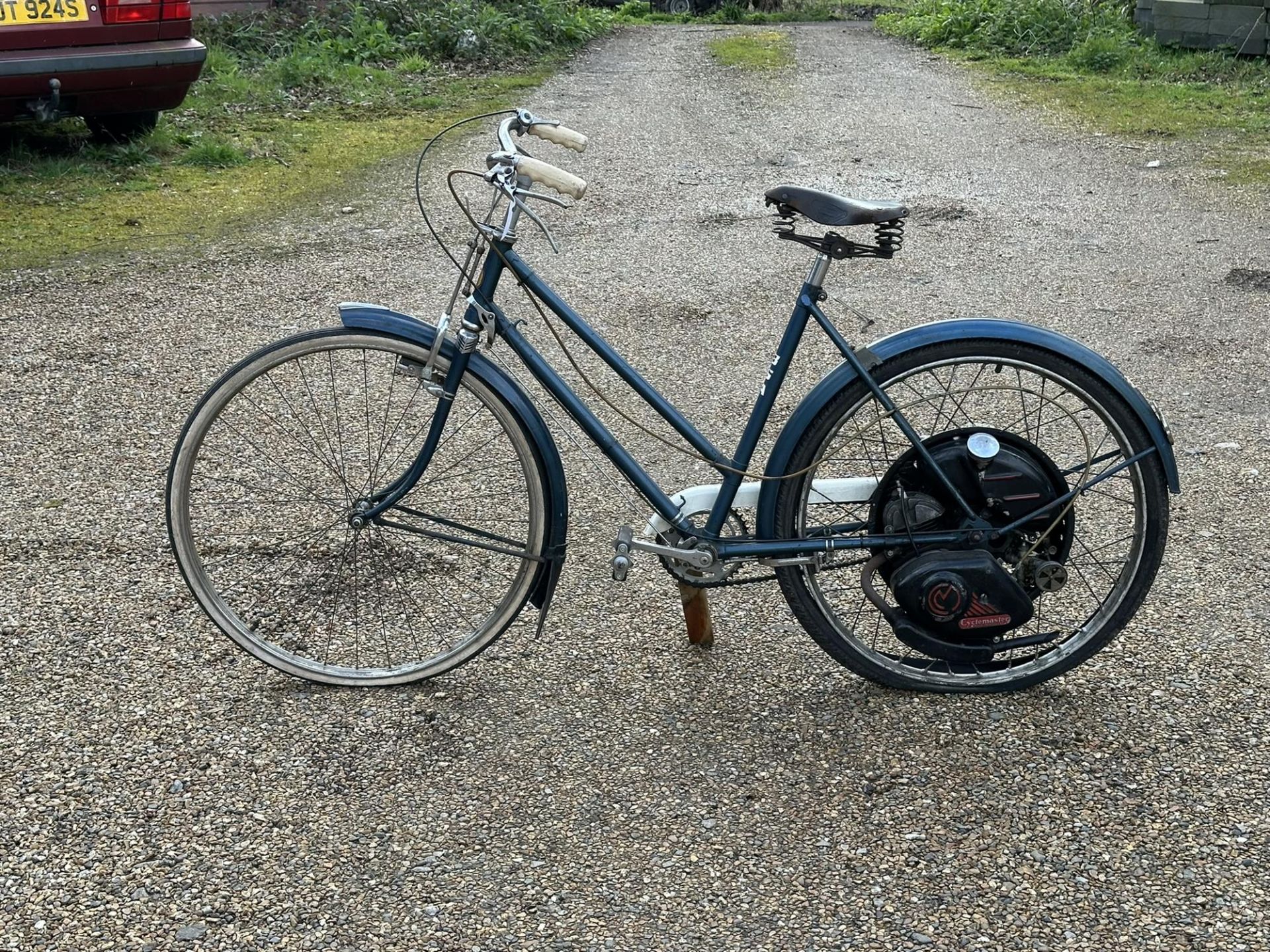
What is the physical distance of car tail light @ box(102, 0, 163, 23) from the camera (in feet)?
25.8

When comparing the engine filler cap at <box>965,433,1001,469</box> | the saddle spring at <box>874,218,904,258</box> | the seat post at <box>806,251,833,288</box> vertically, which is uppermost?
the saddle spring at <box>874,218,904,258</box>

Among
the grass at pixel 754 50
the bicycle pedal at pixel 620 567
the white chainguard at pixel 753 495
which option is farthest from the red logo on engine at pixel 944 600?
the grass at pixel 754 50

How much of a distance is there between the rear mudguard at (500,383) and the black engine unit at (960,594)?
34.3 inches

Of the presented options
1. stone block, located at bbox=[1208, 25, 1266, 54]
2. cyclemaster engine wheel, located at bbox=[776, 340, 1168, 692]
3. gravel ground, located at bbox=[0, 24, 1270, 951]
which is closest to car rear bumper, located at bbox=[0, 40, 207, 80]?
gravel ground, located at bbox=[0, 24, 1270, 951]

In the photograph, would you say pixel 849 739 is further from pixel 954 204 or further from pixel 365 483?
pixel 954 204

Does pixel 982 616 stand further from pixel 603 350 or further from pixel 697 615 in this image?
pixel 603 350

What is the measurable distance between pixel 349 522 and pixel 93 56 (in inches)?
223

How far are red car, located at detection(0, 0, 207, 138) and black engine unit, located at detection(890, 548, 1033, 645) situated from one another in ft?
21.2

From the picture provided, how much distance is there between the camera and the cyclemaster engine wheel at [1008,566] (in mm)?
3197

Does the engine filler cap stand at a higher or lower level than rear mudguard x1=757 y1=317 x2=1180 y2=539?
lower

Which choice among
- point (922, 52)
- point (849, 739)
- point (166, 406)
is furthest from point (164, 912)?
point (922, 52)

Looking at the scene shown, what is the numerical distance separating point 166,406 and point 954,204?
4951mm

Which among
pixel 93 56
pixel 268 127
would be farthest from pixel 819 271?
pixel 268 127

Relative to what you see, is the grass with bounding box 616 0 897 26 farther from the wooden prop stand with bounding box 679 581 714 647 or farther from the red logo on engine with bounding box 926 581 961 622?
the red logo on engine with bounding box 926 581 961 622
